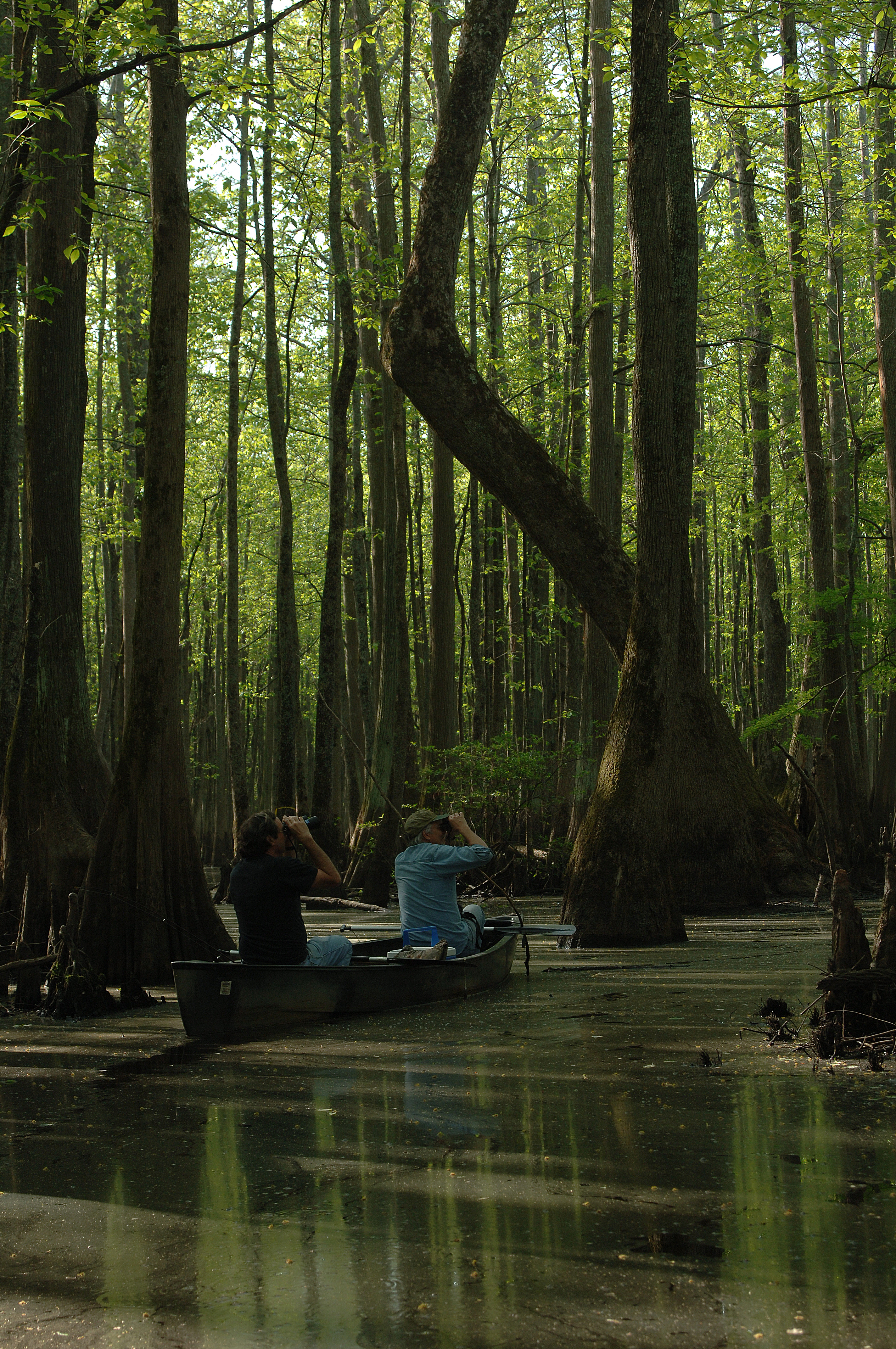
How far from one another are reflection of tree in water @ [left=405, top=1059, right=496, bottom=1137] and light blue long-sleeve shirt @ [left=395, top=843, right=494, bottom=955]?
7.91ft

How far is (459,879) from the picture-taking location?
1625cm

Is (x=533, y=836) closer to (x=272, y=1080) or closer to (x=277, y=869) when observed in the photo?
(x=277, y=869)

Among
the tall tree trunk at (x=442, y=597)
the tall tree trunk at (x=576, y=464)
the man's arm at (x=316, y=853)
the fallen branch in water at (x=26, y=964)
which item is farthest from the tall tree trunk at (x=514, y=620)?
the fallen branch in water at (x=26, y=964)

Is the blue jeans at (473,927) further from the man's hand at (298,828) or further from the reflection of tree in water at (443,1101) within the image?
the reflection of tree in water at (443,1101)

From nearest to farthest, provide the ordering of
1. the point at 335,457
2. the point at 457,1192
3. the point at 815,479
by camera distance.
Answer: the point at 457,1192, the point at 815,479, the point at 335,457

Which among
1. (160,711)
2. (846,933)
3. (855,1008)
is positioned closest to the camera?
(855,1008)

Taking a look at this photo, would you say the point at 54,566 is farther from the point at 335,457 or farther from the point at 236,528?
the point at 236,528

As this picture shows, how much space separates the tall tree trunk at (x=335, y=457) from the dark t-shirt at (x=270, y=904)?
7937 millimetres

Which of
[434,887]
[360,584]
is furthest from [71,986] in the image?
[360,584]

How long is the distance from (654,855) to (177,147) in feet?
24.7

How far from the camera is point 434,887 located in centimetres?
867

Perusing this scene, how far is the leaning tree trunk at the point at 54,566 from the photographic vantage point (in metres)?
9.65

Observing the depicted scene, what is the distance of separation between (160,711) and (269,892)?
7.95 ft

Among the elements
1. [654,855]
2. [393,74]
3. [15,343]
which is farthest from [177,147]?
[393,74]
